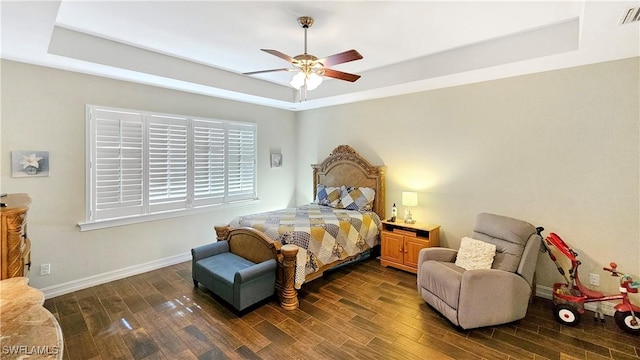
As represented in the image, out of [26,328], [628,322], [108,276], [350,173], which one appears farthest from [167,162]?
[628,322]

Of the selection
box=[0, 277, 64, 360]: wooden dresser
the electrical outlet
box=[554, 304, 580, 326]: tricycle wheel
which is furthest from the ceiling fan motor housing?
the electrical outlet

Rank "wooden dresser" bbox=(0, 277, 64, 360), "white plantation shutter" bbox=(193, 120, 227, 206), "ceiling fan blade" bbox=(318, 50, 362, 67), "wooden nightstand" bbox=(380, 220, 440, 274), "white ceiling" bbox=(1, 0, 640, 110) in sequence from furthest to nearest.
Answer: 1. "white plantation shutter" bbox=(193, 120, 227, 206)
2. "wooden nightstand" bbox=(380, 220, 440, 274)
3. "white ceiling" bbox=(1, 0, 640, 110)
4. "ceiling fan blade" bbox=(318, 50, 362, 67)
5. "wooden dresser" bbox=(0, 277, 64, 360)

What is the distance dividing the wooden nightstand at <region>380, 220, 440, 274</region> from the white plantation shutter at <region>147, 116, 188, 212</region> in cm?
326

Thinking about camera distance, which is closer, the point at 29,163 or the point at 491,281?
the point at 491,281

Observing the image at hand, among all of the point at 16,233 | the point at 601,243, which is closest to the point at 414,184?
the point at 601,243

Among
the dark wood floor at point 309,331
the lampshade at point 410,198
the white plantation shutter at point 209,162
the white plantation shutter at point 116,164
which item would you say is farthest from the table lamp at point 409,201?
the white plantation shutter at point 116,164

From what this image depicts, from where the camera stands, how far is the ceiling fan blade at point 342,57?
240 centimetres

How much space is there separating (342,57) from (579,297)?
3.41 meters

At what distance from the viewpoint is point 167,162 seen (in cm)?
434

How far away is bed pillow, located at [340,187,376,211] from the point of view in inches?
192

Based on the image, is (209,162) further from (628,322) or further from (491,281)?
(628,322)

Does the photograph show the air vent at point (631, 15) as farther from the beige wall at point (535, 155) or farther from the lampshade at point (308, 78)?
the lampshade at point (308, 78)

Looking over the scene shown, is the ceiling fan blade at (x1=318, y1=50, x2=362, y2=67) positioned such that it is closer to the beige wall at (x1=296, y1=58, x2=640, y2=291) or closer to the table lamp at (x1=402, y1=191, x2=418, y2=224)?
the beige wall at (x1=296, y1=58, x2=640, y2=291)

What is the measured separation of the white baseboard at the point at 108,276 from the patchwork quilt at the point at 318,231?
4.11 ft
